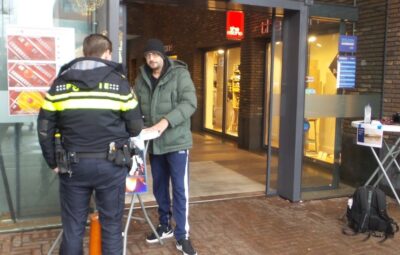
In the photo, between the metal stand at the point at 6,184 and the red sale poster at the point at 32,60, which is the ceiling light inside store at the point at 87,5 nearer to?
the red sale poster at the point at 32,60

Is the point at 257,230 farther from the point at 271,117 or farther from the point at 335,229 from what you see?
the point at 271,117

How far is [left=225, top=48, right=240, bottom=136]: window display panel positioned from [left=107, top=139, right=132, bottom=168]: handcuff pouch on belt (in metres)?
7.92

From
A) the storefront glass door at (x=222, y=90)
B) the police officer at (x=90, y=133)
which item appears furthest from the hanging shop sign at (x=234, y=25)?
the police officer at (x=90, y=133)

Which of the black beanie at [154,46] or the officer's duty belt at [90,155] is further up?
the black beanie at [154,46]

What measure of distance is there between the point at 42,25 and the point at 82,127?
203 centimetres

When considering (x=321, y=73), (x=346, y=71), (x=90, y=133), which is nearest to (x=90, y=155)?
(x=90, y=133)

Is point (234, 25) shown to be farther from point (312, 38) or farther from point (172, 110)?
point (172, 110)

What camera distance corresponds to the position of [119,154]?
3.06 m

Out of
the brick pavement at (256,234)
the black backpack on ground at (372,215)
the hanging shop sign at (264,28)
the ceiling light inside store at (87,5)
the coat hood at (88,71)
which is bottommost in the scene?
the brick pavement at (256,234)

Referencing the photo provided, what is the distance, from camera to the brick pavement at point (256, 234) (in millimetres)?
4277

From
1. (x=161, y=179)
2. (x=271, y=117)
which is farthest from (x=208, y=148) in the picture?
(x=161, y=179)

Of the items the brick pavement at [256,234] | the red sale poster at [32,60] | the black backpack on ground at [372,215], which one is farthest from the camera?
the black backpack on ground at [372,215]

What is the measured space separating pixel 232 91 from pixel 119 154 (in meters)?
8.49

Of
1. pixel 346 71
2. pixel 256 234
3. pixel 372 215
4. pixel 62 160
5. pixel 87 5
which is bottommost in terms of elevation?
pixel 256 234
